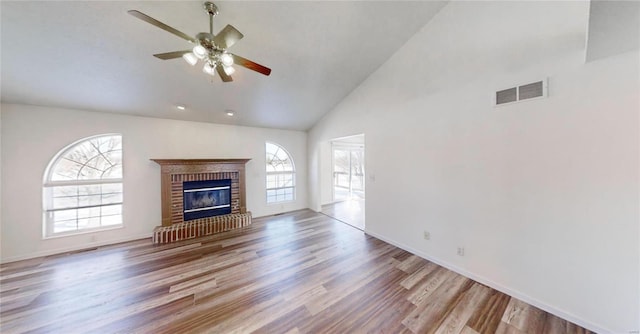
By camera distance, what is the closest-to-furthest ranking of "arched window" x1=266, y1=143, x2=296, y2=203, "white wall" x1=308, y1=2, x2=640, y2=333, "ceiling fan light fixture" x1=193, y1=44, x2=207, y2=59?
1. "white wall" x1=308, y1=2, x2=640, y2=333
2. "ceiling fan light fixture" x1=193, y1=44, x2=207, y2=59
3. "arched window" x1=266, y1=143, x2=296, y2=203

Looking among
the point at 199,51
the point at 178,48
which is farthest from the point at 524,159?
the point at 178,48

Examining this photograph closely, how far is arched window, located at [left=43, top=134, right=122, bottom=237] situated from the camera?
134 inches

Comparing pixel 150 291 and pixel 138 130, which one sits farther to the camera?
pixel 138 130

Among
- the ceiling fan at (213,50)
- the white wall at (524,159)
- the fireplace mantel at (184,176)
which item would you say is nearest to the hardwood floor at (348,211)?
the white wall at (524,159)

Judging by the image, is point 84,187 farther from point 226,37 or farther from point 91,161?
point 226,37

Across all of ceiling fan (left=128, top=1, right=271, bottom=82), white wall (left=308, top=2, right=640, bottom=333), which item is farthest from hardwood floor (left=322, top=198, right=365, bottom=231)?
ceiling fan (left=128, top=1, right=271, bottom=82)

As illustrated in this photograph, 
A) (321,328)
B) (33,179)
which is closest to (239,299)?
(321,328)

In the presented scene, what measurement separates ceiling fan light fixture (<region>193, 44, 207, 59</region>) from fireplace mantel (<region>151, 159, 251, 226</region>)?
2.98 meters

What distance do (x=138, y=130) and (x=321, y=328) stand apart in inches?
186

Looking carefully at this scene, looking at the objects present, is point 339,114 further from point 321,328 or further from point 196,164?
point 321,328

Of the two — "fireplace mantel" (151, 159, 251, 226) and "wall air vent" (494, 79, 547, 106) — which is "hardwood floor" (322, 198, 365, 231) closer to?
"fireplace mantel" (151, 159, 251, 226)

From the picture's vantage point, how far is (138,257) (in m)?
3.17

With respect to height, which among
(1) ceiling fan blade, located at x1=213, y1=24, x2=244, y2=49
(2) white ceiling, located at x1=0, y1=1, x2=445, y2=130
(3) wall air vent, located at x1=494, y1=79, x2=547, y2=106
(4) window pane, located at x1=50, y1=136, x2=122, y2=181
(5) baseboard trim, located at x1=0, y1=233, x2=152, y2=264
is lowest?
(5) baseboard trim, located at x1=0, y1=233, x2=152, y2=264

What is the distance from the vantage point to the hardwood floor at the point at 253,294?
186cm
